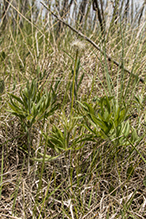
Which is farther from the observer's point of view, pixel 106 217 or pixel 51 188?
pixel 51 188

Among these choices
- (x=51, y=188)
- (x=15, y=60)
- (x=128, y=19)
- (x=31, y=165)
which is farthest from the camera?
(x=128, y=19)

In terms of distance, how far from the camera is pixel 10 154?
40.5 inches

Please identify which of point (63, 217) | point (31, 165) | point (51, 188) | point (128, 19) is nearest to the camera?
point (63, 217)

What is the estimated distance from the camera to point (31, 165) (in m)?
0.98

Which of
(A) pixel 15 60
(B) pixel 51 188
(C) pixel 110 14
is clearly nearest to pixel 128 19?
(C) pixel 110 14

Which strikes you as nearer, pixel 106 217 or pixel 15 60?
pixel 106 217

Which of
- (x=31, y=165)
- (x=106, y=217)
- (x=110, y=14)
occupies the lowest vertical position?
(x=106, y=217)

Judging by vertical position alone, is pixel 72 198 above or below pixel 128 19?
below

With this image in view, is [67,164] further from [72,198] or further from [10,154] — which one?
[10,154]

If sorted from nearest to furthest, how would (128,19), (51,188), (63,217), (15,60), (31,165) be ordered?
(63,217) → (51,188) → (31,165) → (15,60) → (128,19)

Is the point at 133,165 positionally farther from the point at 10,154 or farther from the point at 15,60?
the point at 15,60

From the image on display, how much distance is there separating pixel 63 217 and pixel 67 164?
25cm

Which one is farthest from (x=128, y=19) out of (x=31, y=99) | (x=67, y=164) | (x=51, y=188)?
(x=51, y=188)

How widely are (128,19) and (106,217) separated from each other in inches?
76.9
